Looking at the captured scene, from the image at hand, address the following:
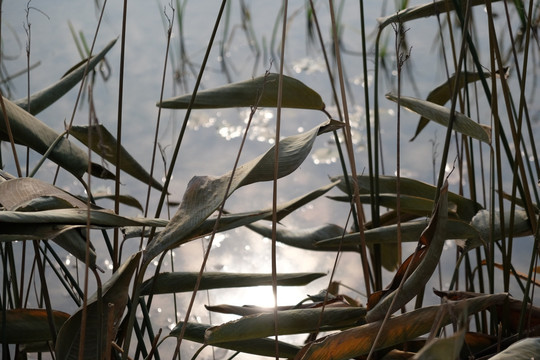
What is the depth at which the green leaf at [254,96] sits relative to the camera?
0.67 m

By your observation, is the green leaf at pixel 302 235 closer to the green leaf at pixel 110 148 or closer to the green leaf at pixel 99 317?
the green leaf at pixel 110 148

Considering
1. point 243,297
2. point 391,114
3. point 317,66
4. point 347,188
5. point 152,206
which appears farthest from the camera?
point 317,66

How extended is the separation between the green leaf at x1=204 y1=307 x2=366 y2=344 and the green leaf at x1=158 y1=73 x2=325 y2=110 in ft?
0.68

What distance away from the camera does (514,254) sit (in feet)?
4.92

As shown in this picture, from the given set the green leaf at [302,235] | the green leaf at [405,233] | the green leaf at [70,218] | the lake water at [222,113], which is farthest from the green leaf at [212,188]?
the lake water at [222,113]

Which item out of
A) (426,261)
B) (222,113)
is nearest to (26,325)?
(426,261)

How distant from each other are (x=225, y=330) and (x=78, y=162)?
25 cm

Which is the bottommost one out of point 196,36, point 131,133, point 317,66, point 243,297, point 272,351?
point 272,351

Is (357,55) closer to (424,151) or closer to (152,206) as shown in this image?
(424,151)

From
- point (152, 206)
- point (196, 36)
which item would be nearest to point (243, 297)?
point (152, 206)

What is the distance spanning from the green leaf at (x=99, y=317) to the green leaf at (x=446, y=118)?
1.01ft

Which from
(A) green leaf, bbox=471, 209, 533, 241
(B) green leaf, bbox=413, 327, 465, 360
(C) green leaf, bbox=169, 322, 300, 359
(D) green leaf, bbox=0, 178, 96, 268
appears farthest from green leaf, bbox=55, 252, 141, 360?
(A) green leaf, bbox=471, 209, 533, 241

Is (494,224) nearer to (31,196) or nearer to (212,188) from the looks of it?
(212,188)

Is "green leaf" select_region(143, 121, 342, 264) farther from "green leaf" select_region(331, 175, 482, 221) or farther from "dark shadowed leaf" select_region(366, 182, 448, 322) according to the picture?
"green leaf" select_region(331, 175, 482, 221)
